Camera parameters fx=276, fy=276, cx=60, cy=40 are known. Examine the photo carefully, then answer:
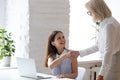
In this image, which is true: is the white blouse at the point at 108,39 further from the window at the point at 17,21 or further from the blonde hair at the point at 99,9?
the window at the point at 17,21

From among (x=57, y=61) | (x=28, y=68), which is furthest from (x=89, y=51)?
(x=28, y=68)

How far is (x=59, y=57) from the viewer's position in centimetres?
279

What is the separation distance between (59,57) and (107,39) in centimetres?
61

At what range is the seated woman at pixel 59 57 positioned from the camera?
8.99 feet

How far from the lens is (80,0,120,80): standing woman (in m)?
2.40

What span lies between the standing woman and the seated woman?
14.2 inches

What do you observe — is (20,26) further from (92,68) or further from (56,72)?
(92,68)

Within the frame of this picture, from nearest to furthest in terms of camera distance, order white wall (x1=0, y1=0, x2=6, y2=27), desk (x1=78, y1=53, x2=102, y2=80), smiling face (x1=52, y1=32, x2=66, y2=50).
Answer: smiling face (x1=52, y1=32, x2=66, y2=50) < white wall (x1=0, y1=0, x2=6, y2=27) < desk (x1=78, y1=53, x2=102, y2=80)

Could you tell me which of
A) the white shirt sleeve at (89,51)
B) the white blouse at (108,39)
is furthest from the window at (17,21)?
the white blouse at (108,39)

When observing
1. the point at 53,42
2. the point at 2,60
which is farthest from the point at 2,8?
the point at 53,42

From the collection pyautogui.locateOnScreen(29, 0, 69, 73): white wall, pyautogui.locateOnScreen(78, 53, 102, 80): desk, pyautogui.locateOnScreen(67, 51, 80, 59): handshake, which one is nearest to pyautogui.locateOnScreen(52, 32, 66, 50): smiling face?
pyautogui.locateOnScreen(67, 51, 80, 59): handshake

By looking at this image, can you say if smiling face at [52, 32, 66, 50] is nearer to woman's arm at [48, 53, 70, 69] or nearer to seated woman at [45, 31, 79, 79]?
seated woman at [45, 31, 79, 79]

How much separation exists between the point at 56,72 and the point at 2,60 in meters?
0.87

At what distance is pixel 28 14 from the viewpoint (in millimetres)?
3201
